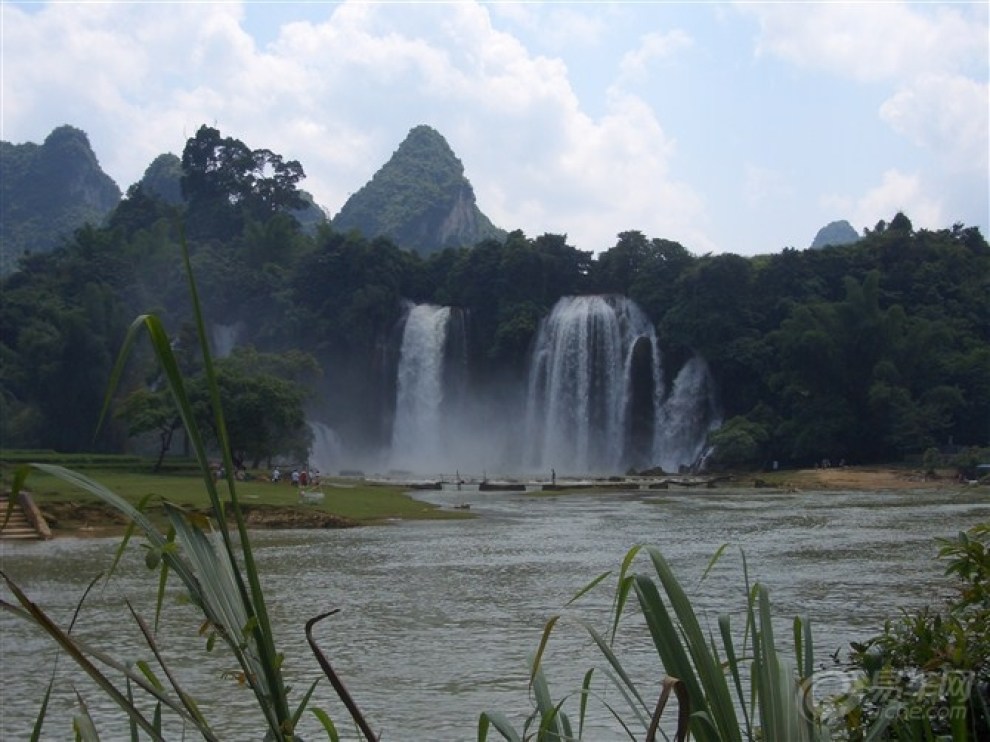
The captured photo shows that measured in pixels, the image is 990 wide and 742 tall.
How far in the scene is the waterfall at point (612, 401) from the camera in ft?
186

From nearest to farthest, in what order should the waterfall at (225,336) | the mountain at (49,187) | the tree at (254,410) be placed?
the tree at (254,410) → the waterfall at (225,336) → the mountain at (49,187)

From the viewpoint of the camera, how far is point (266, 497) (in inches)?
1128

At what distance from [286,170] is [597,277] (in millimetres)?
36248

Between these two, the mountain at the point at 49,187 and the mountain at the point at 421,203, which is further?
the mountain at the point at 421,203

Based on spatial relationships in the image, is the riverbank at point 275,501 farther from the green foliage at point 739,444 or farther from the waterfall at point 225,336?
the waterfall at point 225,336

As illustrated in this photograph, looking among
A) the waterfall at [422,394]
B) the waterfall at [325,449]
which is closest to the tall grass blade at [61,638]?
the waterfall at [325,449]

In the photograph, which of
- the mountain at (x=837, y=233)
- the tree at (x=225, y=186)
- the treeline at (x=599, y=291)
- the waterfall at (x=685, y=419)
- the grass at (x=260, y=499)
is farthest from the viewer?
the mountain at (x=837, y=233)

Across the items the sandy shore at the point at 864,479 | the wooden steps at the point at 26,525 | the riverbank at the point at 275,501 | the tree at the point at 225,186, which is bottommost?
the wooden steps at the point at 26,525

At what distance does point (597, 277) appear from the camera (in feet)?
206

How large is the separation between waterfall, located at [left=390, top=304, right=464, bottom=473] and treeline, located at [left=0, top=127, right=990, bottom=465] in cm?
159

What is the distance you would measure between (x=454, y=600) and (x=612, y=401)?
43.2 m

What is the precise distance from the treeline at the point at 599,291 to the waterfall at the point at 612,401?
5.02 ft

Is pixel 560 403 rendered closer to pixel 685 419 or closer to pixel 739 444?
pixel 685 419

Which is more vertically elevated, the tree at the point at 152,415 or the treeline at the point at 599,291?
the treeline at the point at 599,291
